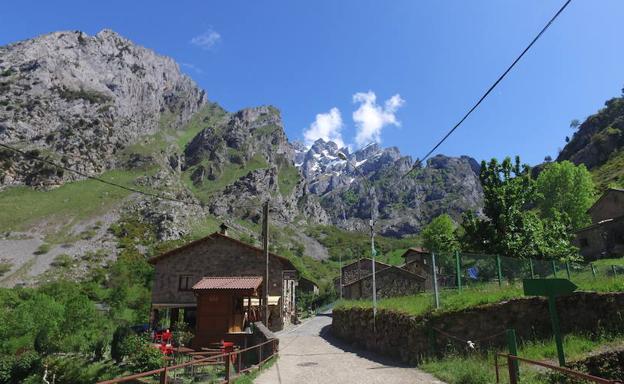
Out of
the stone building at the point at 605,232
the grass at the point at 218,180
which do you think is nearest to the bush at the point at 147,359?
the stone building at the point at 605,232

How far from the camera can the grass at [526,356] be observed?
33.1 ft

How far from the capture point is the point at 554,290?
31.0 ft

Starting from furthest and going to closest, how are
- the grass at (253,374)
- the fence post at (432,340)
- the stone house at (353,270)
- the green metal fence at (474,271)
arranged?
the stone house at (353,270)
the green metal fence at (474,271)
the fence post at (432,340)
the grass at (253,374)

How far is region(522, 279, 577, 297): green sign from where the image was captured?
30.4 feet

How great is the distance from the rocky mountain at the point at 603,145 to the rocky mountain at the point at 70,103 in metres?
144

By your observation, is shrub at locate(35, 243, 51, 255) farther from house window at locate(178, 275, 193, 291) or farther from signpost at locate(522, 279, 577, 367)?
signpost at locate(522, 279, 577, 367)

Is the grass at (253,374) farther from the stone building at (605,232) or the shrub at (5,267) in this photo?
the shrub at (5,267)

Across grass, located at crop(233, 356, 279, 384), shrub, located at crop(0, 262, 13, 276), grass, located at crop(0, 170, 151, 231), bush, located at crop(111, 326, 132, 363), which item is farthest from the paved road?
grass, located at crop(0, 170, 151, 231)

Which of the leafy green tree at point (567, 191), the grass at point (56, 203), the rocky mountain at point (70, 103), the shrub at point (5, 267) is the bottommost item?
the shrub at point (5, 267)

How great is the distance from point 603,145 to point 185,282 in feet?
366

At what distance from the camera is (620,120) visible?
110 meters

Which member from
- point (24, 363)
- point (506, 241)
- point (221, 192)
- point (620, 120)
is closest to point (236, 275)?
point (24, 363)

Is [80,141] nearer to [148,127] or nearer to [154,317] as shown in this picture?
[148,127]

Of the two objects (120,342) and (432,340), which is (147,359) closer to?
(120,342)
